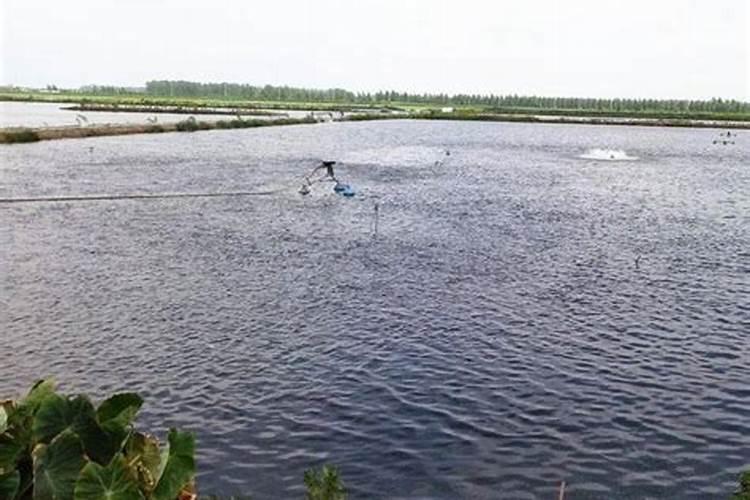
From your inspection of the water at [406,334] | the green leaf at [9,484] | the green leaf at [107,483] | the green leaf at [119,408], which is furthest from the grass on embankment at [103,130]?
the green leaf at [107,483]

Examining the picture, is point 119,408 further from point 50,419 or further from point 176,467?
point 176,467

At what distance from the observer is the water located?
58.1ft

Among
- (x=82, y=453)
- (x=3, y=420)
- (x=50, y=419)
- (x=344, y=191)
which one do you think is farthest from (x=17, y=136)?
(x=82, y=453)

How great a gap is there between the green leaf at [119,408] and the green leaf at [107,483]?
778mm

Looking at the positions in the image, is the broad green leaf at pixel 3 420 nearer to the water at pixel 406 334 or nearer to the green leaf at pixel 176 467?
the green leaf at pixel 176 467

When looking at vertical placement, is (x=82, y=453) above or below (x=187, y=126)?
below

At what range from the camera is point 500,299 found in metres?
30.9

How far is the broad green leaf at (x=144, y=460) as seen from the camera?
8.20 metres

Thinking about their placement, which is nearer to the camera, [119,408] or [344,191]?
[119,408]

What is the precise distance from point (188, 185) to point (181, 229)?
20476 millimetres

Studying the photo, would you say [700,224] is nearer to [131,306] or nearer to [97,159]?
[131,306]

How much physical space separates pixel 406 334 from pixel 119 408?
18388 mm

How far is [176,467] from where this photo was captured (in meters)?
8.34

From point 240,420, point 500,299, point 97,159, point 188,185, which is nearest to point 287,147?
point 97,159
